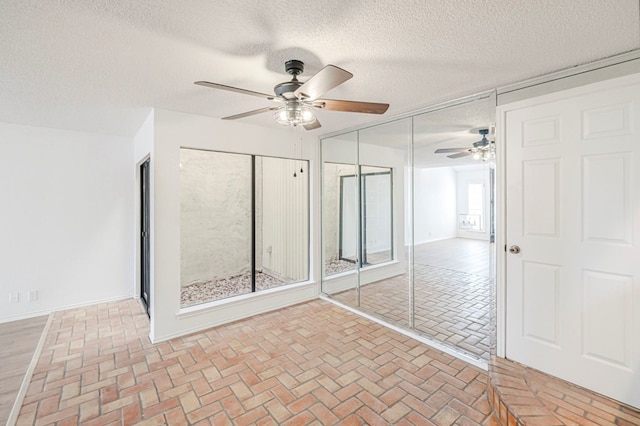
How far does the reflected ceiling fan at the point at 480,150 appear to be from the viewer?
2550 millimetres

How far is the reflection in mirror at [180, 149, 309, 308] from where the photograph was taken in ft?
13.1

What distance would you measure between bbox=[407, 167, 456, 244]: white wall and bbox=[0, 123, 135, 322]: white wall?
4.23 meters

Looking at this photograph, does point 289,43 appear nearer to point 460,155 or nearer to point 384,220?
point 460,155

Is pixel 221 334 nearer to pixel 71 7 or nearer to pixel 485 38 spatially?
pixel 71 7

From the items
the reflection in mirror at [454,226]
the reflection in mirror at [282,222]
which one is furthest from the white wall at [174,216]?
the reflection in mirror at [454,226]

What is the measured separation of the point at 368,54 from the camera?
6.31ft

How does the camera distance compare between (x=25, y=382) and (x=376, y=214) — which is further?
(x=376, y=214)

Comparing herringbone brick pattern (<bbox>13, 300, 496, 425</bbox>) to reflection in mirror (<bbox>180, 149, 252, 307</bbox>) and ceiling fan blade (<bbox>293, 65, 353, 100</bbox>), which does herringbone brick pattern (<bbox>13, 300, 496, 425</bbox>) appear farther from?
ceiling fan blade (<bbox>293, 65, 353, 100</bbox>)

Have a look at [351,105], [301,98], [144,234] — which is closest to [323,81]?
[301,98]

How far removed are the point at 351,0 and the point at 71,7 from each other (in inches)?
55.3

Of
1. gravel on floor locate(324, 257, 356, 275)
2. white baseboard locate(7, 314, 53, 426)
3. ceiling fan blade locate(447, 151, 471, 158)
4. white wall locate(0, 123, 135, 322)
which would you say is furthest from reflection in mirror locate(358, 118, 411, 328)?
white wall locate(0, 123, 135, 322)

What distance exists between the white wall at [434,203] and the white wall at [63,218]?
423 centimetres

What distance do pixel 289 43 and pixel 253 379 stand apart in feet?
8.35

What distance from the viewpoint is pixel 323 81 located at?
1.69m
